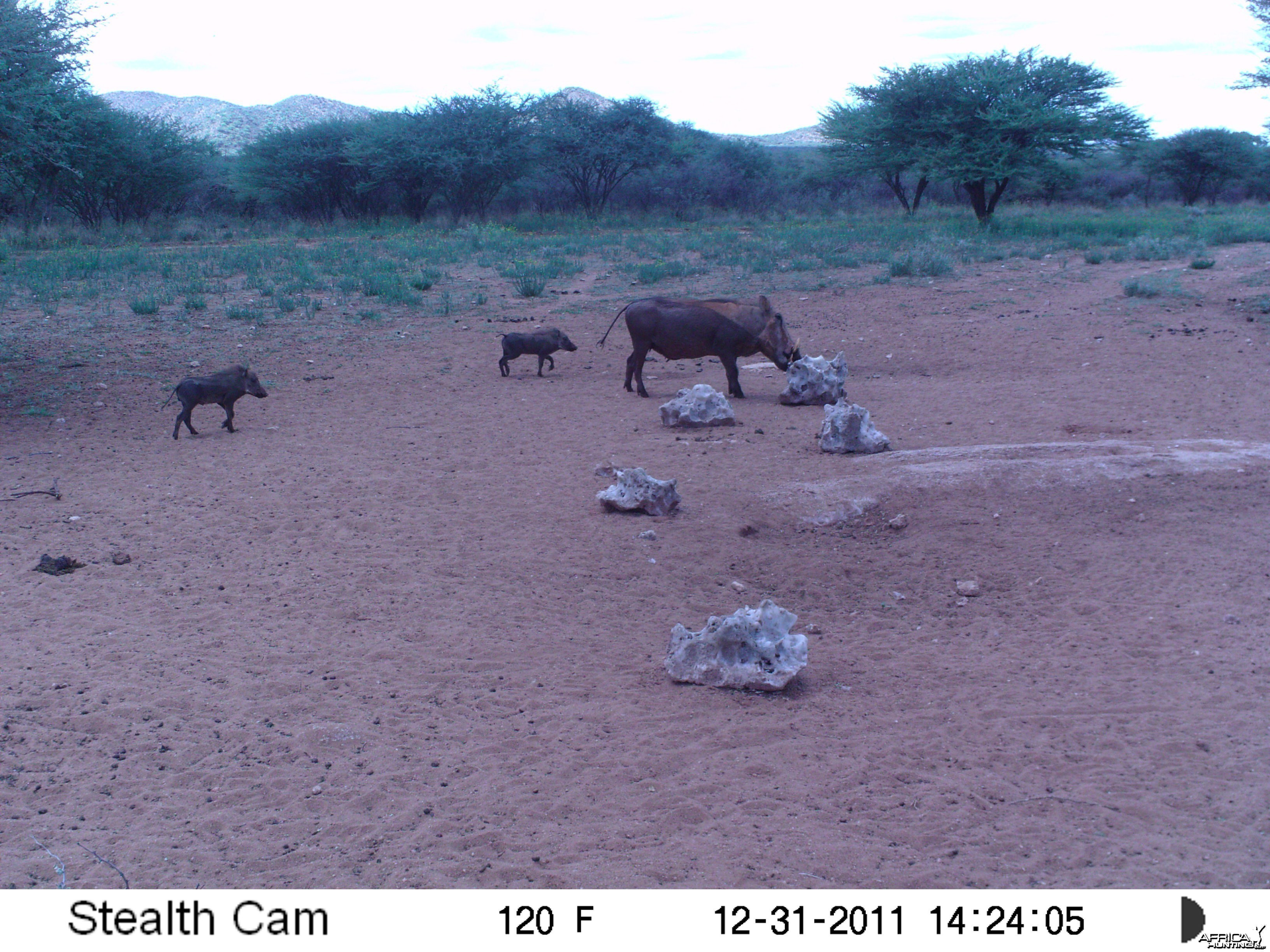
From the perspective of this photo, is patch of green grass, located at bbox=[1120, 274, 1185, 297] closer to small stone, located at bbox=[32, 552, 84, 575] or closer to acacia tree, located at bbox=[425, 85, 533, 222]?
small stone, located at bbox=[32, 552, 84, 575]

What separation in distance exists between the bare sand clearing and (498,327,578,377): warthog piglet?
7.18ft

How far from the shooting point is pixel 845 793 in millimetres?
3779

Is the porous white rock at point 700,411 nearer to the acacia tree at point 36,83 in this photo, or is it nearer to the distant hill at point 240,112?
the acacia tree at point 36,83

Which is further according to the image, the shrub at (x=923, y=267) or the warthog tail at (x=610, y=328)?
the shrub at (x=923, y=267)

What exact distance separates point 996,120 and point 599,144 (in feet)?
54.2

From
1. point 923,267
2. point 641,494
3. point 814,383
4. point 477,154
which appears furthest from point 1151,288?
point 477,154

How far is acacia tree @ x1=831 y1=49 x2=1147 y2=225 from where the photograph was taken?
2514 centimetres

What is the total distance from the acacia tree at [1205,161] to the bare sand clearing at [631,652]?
3706 centimetres

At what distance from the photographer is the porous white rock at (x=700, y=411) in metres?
9.48

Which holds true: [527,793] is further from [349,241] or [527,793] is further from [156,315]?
[349,241]

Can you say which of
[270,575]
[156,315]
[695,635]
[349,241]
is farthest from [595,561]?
[349,241]

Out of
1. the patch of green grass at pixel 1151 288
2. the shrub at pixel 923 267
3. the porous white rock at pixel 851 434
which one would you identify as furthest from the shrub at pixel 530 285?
the porous white rock at pixel 851 434

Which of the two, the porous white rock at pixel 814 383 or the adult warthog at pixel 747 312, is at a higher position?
the adult warthog at pixel 747 312

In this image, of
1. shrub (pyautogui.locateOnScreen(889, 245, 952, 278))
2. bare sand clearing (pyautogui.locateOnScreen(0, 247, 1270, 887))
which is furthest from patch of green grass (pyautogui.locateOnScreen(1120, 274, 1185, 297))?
bare sand clearing (pyautogui.locateOnScreen(0, 247, 1270, 887))
